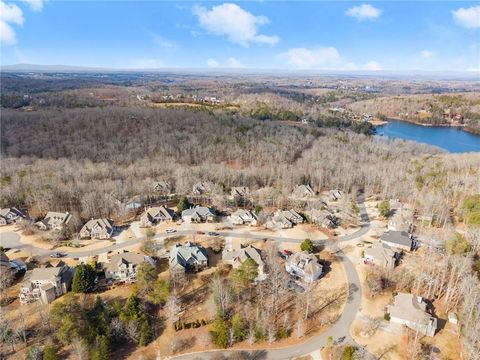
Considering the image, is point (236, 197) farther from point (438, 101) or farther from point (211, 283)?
point (438, 101)

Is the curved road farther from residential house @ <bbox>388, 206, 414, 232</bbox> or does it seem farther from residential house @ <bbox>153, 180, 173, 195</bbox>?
residential house @ <bbox>153, 180, 173, 195</bbox>

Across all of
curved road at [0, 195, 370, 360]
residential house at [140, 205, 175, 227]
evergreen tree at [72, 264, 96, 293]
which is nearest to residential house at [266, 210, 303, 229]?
curved road at [0, 195, 370, 360]

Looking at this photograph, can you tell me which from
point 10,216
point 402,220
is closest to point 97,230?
point 10,216

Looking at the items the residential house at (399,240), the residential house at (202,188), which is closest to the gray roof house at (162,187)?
the residential house at (202,188)

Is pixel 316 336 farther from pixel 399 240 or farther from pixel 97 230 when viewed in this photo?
pixel 97 230

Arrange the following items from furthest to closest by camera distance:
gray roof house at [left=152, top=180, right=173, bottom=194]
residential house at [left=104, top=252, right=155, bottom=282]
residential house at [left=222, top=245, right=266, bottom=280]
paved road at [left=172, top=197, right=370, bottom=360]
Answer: gray roof house at [left=152, top=180, right=173, bottom=194] < residential house at [left=222, top=245, right=266, bottom=280] < residential house at [left=104, top=252, right=155, bottom=282] < paved road at [left=172, top=197, right=370, bottom=360]
